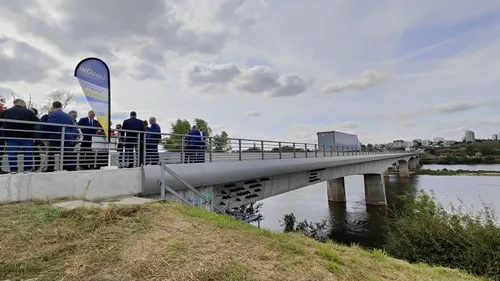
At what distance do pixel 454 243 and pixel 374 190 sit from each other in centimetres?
2482

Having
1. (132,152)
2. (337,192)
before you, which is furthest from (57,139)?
(337,192)

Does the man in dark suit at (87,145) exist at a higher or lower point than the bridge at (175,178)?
higher

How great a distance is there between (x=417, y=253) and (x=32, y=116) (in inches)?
492

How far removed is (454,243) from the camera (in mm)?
9414

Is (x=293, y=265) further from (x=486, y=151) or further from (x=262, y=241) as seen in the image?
(x=486, y=151)

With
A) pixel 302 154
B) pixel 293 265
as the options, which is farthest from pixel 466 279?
pixel 302 154

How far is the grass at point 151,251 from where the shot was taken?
3.09m

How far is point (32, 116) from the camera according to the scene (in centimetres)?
641

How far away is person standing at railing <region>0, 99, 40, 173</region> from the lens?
237 inches

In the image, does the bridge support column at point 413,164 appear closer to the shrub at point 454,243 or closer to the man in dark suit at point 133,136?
the shrub at point 454,243

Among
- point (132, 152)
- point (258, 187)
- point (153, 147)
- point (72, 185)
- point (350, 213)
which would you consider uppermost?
point (153, 147)

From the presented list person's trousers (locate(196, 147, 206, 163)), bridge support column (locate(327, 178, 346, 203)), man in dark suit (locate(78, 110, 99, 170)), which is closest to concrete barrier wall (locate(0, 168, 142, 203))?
man in dark suit (locate(78, 110, 99, 170))

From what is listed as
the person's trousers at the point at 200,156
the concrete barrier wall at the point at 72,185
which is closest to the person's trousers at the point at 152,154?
the concrete barrier wall at the point at 72,185

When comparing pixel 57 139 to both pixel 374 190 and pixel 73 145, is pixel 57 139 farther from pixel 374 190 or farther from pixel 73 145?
pixel 374 190
